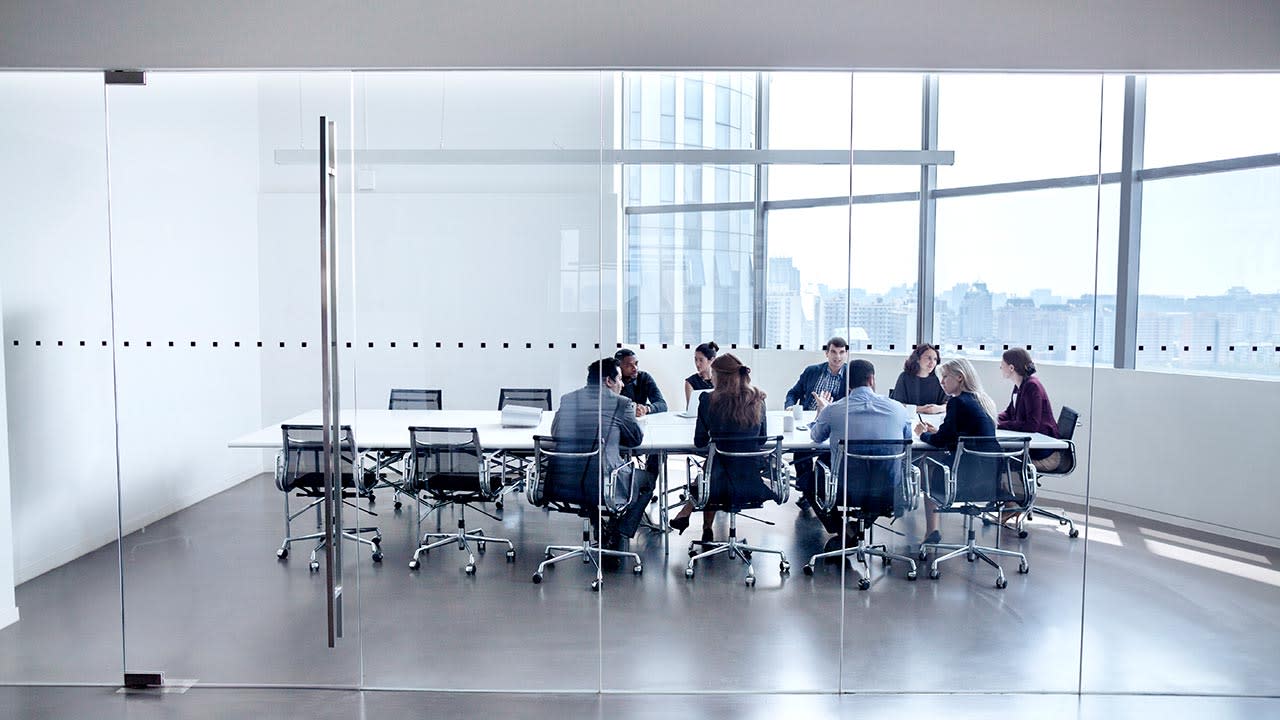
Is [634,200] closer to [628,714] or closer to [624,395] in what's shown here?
[624,395]

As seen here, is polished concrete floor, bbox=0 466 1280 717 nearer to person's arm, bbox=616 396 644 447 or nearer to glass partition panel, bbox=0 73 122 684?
glass partition panel, bbox=0 73 122 684

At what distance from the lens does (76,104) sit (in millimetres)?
3646

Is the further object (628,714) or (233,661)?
(233,661)

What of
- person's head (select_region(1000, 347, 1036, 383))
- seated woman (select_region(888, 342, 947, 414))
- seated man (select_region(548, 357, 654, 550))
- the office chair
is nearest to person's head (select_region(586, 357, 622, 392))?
seated man (select_region(548, 357, 654, 550))

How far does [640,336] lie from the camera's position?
3.60 m

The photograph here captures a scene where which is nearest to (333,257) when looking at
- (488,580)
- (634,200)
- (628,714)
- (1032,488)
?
(634,200)

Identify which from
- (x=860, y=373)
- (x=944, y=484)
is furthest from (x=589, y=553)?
(x=944, y=484)

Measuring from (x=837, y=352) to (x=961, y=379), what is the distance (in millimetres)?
583

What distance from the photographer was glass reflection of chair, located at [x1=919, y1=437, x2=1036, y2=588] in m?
3.69

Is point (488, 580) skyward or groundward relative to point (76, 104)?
groundward

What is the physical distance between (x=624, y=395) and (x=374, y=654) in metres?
1.63

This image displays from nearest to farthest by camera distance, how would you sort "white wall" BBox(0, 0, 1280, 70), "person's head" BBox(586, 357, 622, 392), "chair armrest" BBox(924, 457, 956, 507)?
"white wall" BBox(0, 0, 1280, 70) → "person's head" BBox(586, 357, 622, 392) → "chair armrest" BBox(924, 457, 956, 507)

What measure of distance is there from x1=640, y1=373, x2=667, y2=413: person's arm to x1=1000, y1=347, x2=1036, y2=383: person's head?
1.54 m

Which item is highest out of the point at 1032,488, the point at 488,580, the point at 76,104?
the point at 76,104
